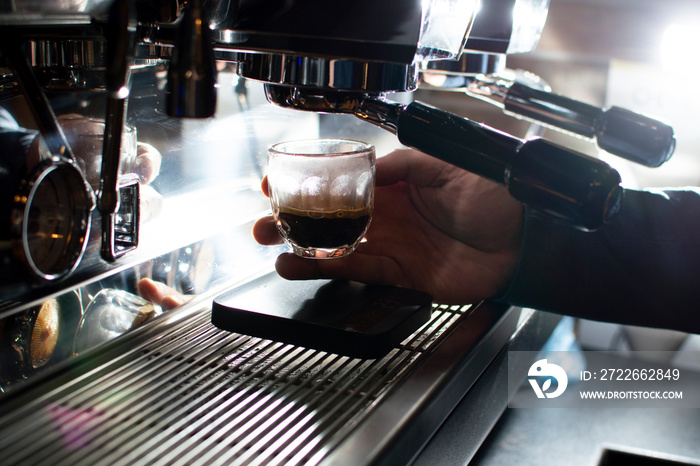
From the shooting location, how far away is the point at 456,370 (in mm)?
484

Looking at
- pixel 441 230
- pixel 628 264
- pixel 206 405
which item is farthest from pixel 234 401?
pixel 628 264

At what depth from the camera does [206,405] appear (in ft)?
1.39

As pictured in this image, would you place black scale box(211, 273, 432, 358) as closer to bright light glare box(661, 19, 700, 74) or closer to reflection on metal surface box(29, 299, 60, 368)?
reflection on metal surface box(29, 299, 60, 368)

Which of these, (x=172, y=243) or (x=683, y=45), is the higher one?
(x=683, y=45)

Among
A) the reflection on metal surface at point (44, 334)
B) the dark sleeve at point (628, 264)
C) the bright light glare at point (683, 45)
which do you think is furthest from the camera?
the bright light glare at point (683, 45)

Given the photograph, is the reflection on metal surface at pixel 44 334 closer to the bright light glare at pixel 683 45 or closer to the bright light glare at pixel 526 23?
the bright light glare at pixel 526 23

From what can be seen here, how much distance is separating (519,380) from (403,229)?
0.20 m

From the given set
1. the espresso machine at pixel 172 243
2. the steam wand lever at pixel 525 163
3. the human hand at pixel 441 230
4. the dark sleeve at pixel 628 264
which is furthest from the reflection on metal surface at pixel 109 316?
the dark sleeve at pixel 628 264

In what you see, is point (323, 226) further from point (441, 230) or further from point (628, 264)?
point (628, 264)

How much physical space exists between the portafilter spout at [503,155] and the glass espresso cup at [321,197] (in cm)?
5

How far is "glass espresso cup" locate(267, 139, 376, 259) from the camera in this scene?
1.76 feet

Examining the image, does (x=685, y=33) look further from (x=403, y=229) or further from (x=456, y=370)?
(x=456, y=370)

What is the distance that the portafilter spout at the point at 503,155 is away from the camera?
0.40 m

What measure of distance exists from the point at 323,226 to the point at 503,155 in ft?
0.57
